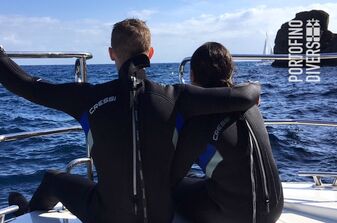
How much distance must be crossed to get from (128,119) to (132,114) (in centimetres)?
3

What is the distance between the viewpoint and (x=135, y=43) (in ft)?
7.22

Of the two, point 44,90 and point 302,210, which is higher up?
point 44,90

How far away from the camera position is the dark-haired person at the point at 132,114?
2133 millimetres

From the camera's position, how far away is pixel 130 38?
7.20 feet

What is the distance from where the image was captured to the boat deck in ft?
8.93

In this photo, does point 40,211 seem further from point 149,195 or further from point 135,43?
point 135,43

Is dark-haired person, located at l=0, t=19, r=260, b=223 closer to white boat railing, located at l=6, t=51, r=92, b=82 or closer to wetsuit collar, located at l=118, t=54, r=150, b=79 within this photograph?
wetsuit collar, located at l=118, t=54, r=150, b=79

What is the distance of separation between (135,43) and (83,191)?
855mm

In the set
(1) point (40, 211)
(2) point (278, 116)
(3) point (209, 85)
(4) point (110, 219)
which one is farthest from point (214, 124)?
(2) point (278, 116)

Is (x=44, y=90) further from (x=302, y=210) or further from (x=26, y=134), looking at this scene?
(x=302, y=210)

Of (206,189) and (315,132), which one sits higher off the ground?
(206,189)
